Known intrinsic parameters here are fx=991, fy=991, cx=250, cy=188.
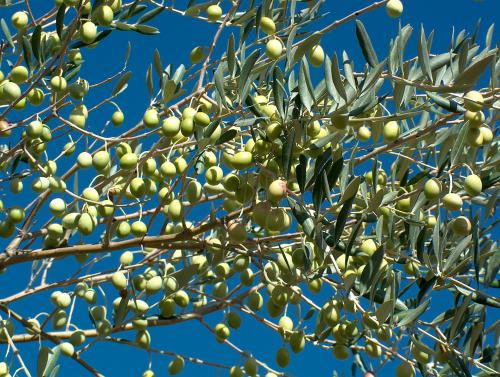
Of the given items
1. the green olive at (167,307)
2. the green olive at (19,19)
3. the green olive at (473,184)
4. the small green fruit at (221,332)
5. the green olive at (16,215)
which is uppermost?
the green olive at (19,19)

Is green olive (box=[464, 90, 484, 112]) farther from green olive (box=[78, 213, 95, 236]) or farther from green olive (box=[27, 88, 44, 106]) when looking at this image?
green olive (box=[27, 88, 44, 106])

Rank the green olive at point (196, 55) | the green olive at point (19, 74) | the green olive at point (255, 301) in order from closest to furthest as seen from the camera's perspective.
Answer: the green olive at point (19, 74), the green olive at point (196, 55), the green olive at point (255, 301)

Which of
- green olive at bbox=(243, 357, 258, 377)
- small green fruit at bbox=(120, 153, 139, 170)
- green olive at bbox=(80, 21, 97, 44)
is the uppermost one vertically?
green olive at bbox=(80, 21, 97, 44)

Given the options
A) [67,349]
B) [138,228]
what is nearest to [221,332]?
[67,349]

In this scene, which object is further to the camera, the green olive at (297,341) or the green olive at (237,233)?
the green olive at (297,341)

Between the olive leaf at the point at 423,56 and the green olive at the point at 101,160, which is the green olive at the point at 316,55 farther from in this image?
the green olive at the point at 101,160

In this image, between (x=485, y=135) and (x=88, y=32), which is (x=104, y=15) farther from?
(x=485, y=135)

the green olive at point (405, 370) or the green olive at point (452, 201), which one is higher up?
the green olive at point (452, 201)

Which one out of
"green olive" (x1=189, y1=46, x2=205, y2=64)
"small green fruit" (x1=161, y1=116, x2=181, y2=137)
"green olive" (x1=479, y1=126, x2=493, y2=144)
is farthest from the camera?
"green olive" (x1=189, y1=46, x2=205, y2=64)

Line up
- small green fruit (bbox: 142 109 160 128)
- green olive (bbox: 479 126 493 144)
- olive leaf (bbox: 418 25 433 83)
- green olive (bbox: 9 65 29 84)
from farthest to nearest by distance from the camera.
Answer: green olive (bbox: 9 65 29 84) < small green fruit (bbox: 142 109 160 128) < green olive (bbox: 479 126 493 144) < olive leaf (bbox: 418 25 433 83)

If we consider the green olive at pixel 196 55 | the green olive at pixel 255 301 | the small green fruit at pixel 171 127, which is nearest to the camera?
the small green fruit at pixel 171 127

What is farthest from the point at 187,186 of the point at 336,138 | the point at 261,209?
the point at 336,138

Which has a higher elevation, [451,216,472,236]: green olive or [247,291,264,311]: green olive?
[451,216,472,236]: green olive

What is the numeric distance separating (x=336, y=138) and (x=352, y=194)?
104mm
